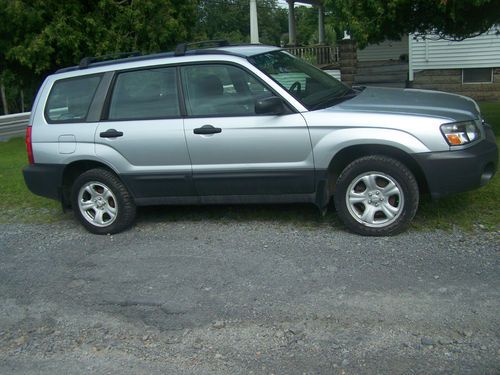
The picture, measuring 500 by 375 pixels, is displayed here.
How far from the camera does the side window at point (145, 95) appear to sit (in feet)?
19.7

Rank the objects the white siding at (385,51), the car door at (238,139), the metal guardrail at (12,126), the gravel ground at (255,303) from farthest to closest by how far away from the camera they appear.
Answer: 1. the white siding at (385,51)
2. the metal guardrail at (12,126)
3. the car door at (238,139)
4. the gravel ground at (255,303)

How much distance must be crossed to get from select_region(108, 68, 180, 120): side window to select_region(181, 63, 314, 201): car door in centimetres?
16

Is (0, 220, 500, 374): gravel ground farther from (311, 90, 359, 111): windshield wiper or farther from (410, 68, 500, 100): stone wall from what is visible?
(410, 68, 500, 100): stone wall

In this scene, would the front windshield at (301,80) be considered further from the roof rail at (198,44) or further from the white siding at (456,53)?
the white siding at (456,53)

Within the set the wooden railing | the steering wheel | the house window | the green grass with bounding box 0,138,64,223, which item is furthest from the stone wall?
the steering wheel

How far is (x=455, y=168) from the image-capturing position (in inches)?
202

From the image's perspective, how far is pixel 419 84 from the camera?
691 inches

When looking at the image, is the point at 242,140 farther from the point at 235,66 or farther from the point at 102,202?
the point at 102,202

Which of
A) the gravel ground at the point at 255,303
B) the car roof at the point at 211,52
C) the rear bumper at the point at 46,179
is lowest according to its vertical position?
the gravel ground at the point at 255,303

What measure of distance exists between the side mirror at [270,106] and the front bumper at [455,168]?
126 centimetres

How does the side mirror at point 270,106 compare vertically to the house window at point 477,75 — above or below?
above

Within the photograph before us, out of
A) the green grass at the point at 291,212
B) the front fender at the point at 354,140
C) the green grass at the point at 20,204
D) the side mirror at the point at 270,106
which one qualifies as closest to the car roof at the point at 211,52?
the side mirror at the point at 270,106

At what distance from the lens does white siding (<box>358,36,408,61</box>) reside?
65.7 ft

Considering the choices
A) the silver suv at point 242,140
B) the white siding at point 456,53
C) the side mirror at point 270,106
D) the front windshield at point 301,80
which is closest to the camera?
the silver suv at point 242,140
